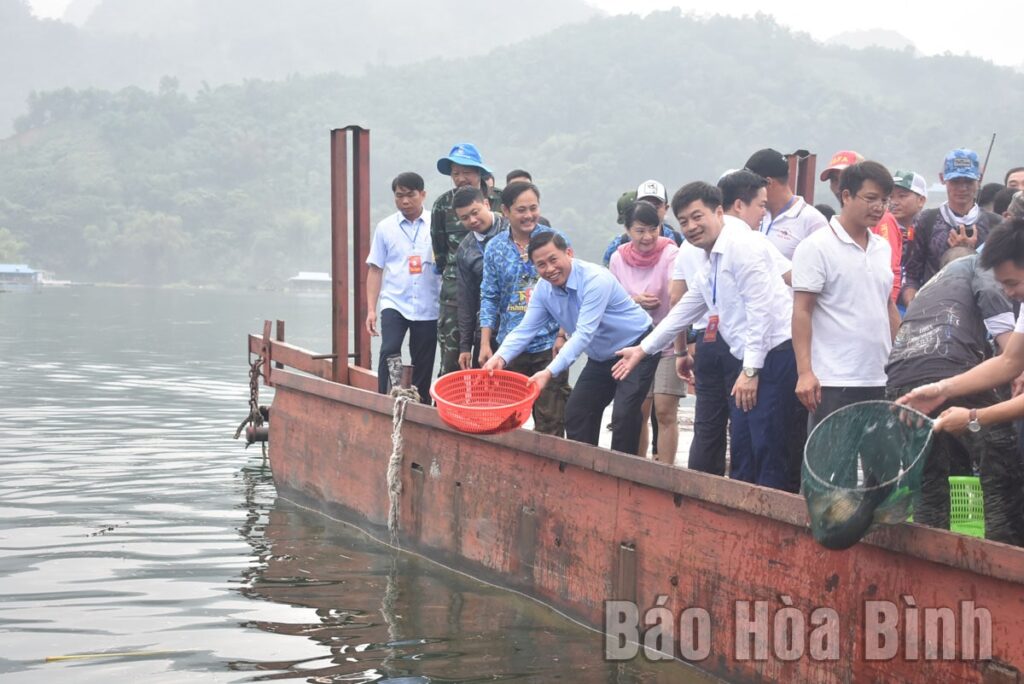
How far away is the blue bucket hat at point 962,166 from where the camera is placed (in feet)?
23.9

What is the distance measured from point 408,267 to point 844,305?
420 centimetres

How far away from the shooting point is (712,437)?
644cm

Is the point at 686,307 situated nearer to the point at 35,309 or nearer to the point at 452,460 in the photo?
the point at 452,460

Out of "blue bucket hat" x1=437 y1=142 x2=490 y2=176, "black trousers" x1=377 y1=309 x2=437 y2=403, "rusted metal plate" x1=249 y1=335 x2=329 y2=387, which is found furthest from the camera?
"rusted metal plate" x1=249 y1=335 x2=329 y2=387

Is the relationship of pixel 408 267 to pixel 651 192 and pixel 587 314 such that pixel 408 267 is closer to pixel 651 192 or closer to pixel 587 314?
pixel 651 192

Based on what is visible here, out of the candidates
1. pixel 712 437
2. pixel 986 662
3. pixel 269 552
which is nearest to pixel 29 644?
Result: pixel 269 552

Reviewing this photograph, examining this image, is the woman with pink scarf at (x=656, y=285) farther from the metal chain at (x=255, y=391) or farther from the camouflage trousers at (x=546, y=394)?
the metal chain at (x=255, y=391)

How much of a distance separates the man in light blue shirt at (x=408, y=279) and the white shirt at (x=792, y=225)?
2.83 m

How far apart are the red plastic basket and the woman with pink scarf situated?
4.18 feet

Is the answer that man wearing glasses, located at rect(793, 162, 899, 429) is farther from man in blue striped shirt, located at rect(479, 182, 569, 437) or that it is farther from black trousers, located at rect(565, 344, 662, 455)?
man in blue striped shirt, located at rect(479, 182, 569, 437)

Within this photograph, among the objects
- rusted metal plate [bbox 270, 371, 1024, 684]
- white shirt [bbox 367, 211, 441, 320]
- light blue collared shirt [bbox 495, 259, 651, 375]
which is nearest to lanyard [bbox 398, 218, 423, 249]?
white shirt [bbox 367, 211, 441, 320]

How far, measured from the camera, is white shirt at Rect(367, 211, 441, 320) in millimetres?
9016

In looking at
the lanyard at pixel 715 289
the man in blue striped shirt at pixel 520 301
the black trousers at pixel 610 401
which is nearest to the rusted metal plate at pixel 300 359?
the man in blue striped shirt at pixel 520 301

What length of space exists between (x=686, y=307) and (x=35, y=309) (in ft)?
189
